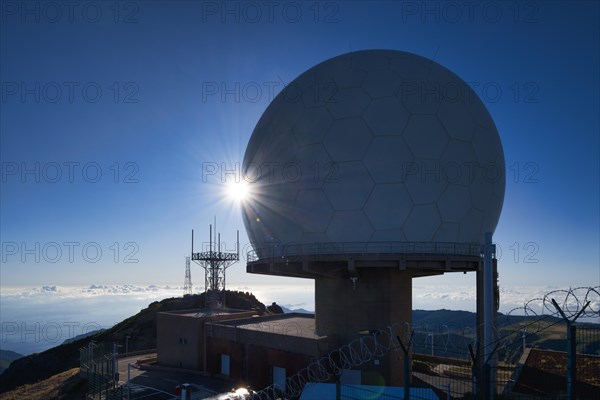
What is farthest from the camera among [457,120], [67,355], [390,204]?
[67,355]

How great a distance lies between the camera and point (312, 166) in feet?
62.5

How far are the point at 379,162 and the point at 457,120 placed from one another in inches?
182

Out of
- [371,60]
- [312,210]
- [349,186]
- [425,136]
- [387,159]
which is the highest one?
[371,60]

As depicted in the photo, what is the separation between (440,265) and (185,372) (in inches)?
718

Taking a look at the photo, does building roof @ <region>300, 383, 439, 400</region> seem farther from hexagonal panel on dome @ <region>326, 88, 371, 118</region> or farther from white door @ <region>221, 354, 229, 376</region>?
white door @ <region>221, 354, 229, 376</region>

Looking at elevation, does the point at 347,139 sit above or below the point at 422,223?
above

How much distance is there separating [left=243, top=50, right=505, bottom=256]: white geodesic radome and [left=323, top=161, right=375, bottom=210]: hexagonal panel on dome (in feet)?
0.14

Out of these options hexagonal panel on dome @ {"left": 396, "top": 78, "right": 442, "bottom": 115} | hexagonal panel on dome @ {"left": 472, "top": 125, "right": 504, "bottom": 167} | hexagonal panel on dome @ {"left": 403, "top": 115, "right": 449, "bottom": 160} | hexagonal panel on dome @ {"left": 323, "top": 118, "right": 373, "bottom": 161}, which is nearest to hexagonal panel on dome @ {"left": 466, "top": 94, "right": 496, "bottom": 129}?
hexagonal panel on dome @ {"left": 472, "top": 125, "right": 504, "bottom": 167}

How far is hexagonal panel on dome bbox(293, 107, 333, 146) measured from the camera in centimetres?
→ 1923

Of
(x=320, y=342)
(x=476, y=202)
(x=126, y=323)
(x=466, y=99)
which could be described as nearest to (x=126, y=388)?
(x=320, y=342)

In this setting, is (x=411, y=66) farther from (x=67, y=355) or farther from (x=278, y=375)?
(x=67, y=355)

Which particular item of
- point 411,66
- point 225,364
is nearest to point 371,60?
point 411,66

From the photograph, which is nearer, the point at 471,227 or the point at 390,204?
the point at 390,204

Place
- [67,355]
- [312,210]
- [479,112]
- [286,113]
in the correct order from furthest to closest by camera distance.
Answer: [67,355]
[286,113]
[479,112]
[312,210]
